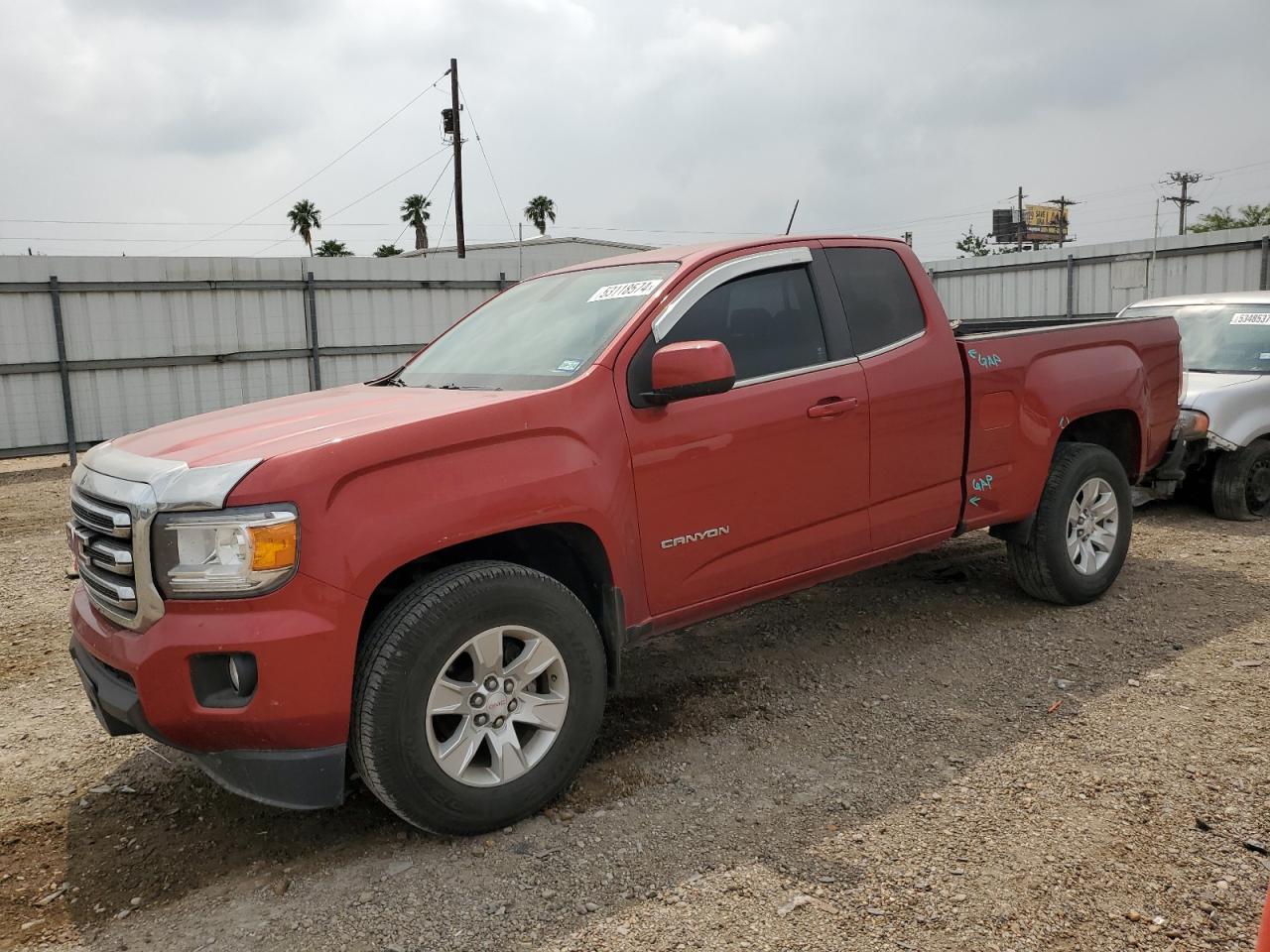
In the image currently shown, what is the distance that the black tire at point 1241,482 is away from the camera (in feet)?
23.3

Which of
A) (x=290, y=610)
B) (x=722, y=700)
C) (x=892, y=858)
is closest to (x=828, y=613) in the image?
(x=722, y=700)

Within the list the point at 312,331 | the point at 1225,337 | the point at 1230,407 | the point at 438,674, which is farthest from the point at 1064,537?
the point at 312,331

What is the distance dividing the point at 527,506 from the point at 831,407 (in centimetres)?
143

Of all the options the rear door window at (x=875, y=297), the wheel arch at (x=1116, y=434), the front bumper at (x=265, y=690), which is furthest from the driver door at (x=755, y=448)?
the wheel arch at (x=1116, y=434)

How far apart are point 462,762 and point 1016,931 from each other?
161 cm

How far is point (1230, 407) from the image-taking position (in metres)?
6.99

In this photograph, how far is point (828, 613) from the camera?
5.27 m

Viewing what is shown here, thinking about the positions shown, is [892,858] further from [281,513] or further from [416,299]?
[416,299]

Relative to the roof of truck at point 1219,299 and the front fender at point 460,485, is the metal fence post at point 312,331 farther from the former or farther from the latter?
the front fender at point 460,485

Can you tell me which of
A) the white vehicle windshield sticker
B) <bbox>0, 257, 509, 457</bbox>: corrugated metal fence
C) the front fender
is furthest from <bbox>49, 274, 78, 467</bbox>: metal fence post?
the front fender

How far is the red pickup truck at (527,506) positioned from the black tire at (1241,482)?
3.12 meters

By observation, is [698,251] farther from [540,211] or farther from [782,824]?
[540,211]

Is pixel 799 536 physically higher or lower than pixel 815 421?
lower

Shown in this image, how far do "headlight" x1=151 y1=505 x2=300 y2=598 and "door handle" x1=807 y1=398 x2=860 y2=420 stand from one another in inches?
80.0
